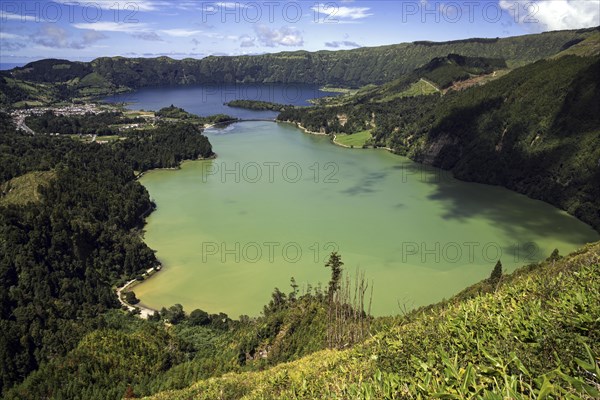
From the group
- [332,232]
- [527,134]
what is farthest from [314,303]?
[527,134]

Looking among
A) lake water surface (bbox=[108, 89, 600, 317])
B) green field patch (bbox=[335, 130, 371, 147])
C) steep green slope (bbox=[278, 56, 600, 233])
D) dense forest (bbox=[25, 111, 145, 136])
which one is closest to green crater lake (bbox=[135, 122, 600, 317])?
lake water surface (bbox=[108, 89, 600, 317])

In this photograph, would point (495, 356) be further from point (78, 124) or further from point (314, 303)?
point (78, 124)

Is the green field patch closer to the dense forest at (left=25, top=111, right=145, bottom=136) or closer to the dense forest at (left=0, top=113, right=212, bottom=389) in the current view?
the dense forest at (left=0, top=113, right=212, bottom=389)

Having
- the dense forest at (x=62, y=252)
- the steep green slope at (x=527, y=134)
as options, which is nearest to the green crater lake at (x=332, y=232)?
the steep green slope at (x=527, y=134)

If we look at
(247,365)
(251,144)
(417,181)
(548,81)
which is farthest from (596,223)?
(251,144)

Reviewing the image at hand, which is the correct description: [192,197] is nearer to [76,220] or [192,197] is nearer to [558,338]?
[76,220]

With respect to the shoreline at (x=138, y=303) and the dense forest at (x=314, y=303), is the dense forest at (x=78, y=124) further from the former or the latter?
the shoreline at (x=138, y=303)

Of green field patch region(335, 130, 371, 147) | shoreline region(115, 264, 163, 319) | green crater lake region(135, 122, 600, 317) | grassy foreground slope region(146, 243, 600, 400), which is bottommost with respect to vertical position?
shoreline region(115, 264, 163, 319)
